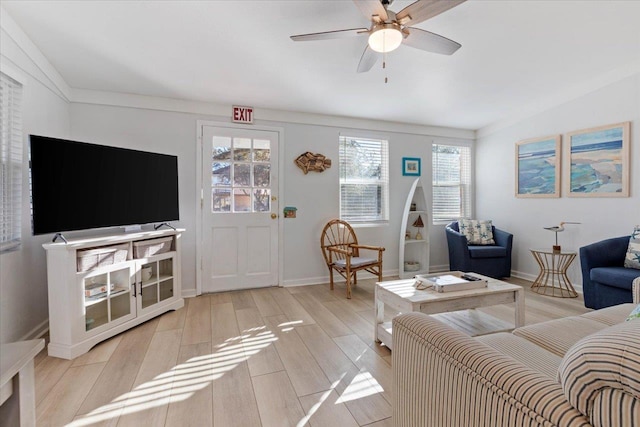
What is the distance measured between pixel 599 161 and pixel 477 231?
1.57 m

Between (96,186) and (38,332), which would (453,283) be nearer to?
(96,186)

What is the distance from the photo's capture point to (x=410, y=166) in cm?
460


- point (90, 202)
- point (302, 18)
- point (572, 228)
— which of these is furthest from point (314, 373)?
point (572, 228)

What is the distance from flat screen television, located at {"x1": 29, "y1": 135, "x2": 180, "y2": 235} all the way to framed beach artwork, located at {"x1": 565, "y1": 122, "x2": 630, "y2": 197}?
15.4 ft

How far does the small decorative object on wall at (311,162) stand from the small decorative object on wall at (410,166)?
126cm

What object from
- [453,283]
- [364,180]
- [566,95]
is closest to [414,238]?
[364,180]

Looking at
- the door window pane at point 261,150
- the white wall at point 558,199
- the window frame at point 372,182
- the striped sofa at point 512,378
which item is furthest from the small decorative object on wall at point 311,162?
the striped sofa at point 512,378

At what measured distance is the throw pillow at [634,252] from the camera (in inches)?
112

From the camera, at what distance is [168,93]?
330 cm

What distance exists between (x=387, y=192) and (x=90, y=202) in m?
3.54

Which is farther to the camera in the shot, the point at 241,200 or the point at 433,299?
the point at 241,200

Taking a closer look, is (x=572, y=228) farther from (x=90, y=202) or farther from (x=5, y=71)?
(x=5, y=71)

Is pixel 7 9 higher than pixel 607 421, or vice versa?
pixel 7 9

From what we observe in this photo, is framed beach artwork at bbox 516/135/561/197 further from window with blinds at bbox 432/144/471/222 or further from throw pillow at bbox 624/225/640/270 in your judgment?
throw pillow at bbox 624/225/640/270
